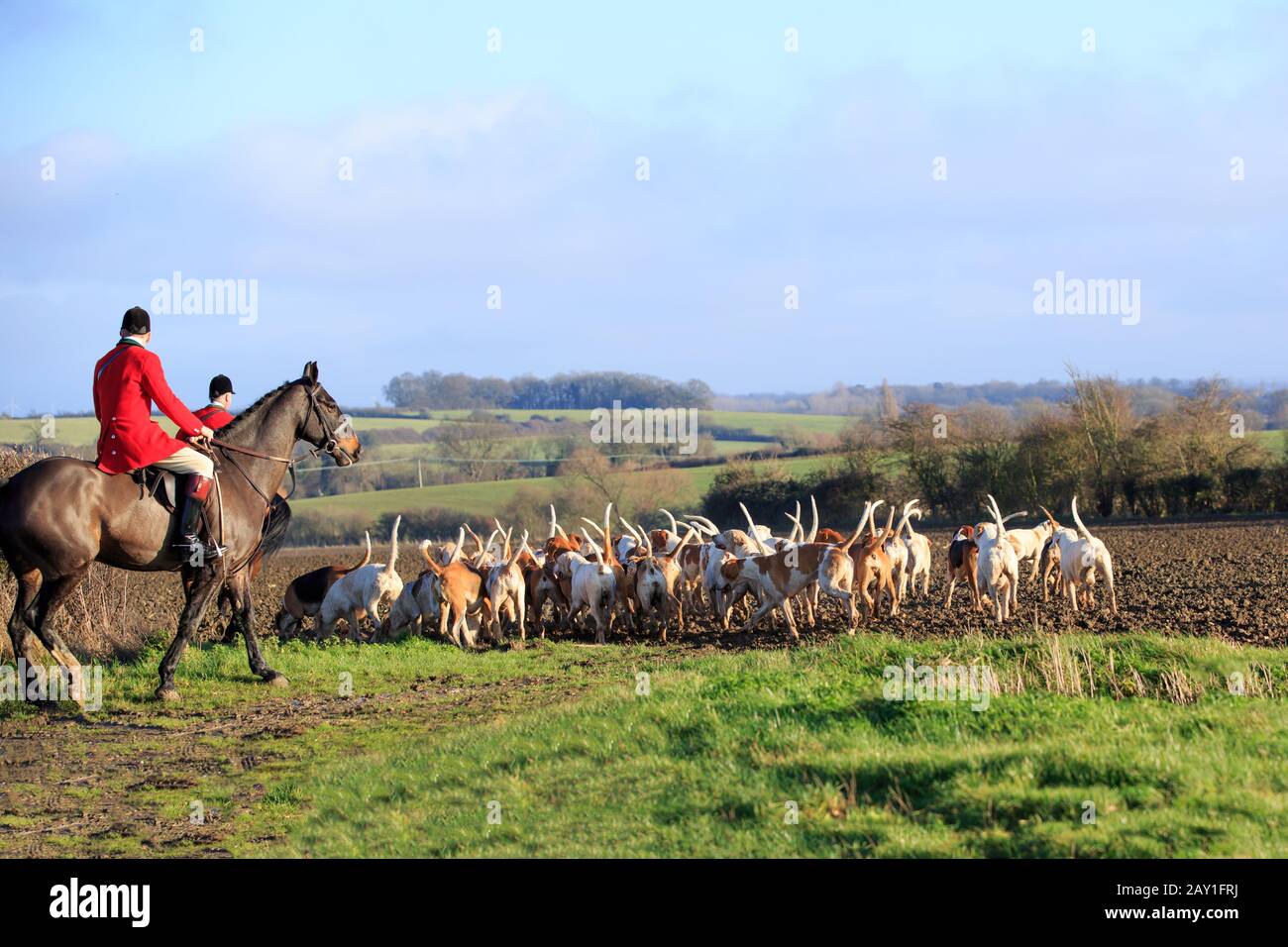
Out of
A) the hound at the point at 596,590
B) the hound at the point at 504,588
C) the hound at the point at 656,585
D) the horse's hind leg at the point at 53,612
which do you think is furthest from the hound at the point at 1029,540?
the horse's hind leg at the point at 53,612

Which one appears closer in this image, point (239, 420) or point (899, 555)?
point (239, 420)

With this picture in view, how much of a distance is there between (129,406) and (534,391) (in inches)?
2458

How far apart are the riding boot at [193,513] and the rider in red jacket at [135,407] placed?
0.7 inches

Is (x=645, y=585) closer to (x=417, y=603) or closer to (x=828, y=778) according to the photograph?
(x=417, y=603)

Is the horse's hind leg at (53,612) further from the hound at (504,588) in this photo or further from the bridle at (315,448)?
the hound at (504,588)

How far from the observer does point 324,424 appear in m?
11.5

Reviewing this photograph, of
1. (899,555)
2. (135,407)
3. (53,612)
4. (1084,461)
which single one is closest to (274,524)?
(53,612)

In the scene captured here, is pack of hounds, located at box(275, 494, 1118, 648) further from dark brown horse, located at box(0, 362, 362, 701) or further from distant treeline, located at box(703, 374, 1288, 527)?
distant treeline, located at box(703, 374, 1288, 527)

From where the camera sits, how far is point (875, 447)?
3628cm

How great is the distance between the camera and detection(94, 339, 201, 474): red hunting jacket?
31.7 feet

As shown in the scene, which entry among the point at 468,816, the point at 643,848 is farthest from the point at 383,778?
the point at 643,848

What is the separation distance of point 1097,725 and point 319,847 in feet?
15.3

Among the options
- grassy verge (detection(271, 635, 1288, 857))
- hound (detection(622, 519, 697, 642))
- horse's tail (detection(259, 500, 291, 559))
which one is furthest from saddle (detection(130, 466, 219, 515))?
hound (detection(622, 519, 697, 642))

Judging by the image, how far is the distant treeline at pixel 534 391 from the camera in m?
64.8
